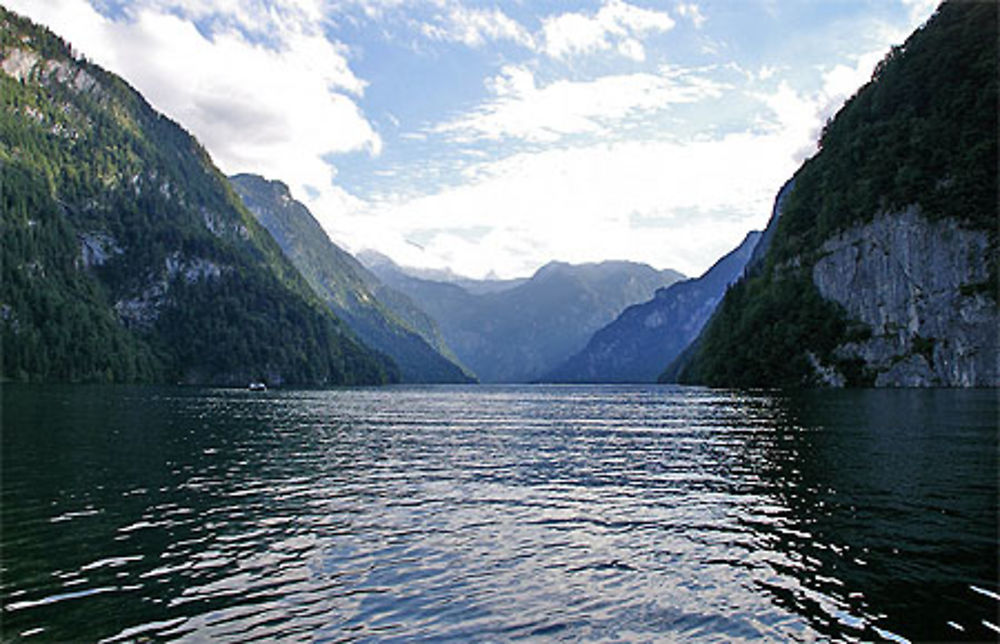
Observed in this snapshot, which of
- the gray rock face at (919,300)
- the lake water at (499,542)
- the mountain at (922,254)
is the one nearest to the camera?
the lake water at (499,542)

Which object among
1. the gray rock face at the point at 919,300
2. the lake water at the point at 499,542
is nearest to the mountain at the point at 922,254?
the gray rock face at the point at 919,300

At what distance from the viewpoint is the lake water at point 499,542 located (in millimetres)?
17203

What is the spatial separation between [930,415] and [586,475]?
181ft

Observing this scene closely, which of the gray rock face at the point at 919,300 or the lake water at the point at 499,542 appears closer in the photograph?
the lake water at the point at 499,542

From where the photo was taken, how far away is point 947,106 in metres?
185

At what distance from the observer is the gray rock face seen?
15362 centimetres

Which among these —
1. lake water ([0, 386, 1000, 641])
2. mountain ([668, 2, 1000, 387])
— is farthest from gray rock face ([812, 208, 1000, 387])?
lake water ([0, 386, 1000, 641])

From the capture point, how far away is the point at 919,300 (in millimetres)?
167000

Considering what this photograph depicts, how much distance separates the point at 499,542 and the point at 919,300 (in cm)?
17441

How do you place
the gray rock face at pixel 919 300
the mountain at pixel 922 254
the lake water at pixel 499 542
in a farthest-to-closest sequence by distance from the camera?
1. the mountain at pixel 922 254
2. the gray rock face at pixel 919 300
3. the lake water at pixel 499 542

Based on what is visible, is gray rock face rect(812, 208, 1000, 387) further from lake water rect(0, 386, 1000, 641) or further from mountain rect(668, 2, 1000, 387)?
lake water rect(0, 386, 1000, 641)

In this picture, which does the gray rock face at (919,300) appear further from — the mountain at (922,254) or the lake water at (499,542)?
the lake water at (499,542)

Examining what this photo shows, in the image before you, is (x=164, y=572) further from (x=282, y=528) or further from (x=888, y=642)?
(x=888, y=642)

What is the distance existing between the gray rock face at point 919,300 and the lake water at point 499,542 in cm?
12295
